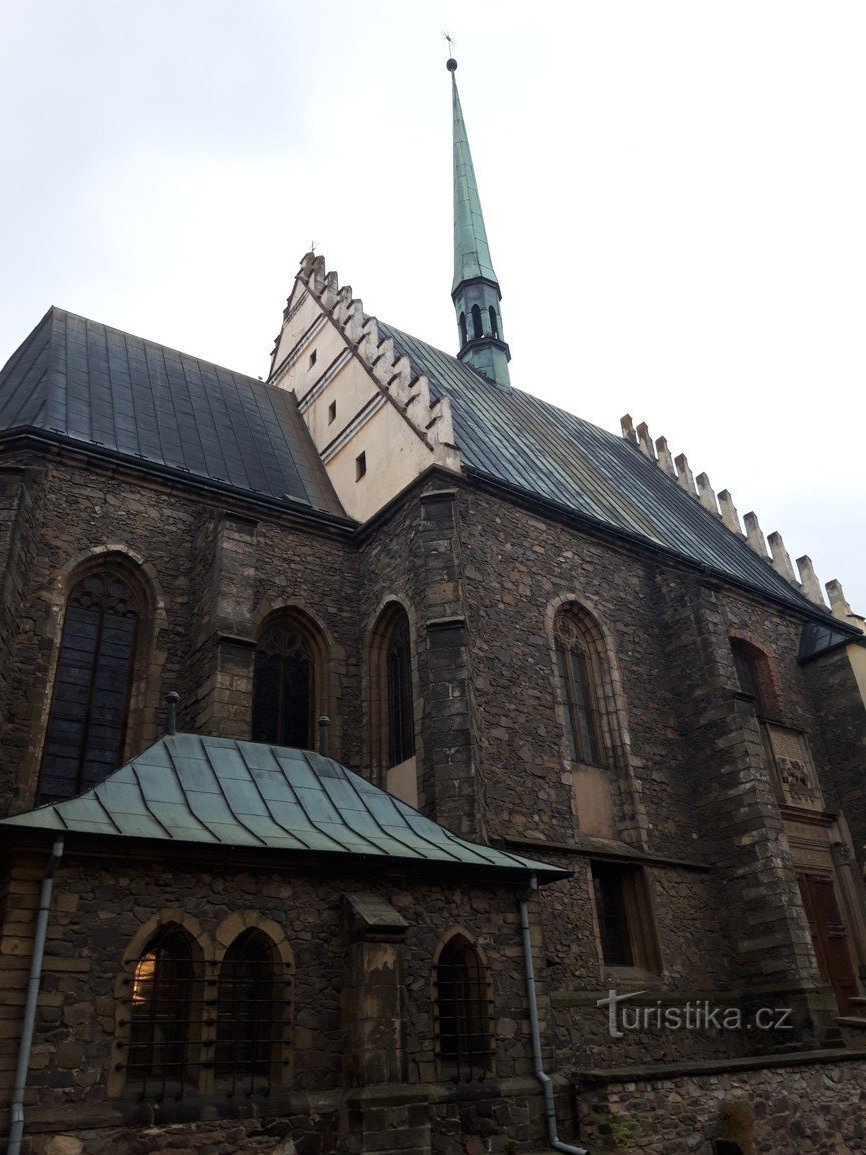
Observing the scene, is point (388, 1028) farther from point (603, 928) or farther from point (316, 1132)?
point (603, 928)

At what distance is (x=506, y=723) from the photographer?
42.2ft

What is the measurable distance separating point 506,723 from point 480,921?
12.2 ft

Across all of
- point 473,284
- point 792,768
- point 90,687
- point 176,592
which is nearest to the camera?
point 90,687

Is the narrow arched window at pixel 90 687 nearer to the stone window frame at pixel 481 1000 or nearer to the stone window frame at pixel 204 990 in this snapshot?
the stone window frame at pixel 204 990

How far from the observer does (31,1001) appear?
23.0ft

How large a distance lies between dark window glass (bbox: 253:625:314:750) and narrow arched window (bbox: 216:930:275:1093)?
5.65 meters

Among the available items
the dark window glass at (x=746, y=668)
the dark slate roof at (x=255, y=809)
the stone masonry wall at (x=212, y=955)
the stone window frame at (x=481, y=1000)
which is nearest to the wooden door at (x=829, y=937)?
the dark window glass at (x=746, y=668)

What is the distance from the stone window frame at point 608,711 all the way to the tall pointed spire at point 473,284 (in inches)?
367

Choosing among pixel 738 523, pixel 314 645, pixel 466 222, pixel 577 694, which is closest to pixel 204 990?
pixel 314 645

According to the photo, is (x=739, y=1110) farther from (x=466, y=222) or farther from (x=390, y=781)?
(x=466, y=222)

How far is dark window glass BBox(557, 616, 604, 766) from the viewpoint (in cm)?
1431

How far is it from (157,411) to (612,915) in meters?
11.4

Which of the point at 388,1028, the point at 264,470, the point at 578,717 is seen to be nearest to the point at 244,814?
the point at 388,1028

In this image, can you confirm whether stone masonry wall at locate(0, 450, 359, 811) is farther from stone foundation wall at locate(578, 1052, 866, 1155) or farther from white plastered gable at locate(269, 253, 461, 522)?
stone foundation wall at locate(578, 1052, 866, 1155)
